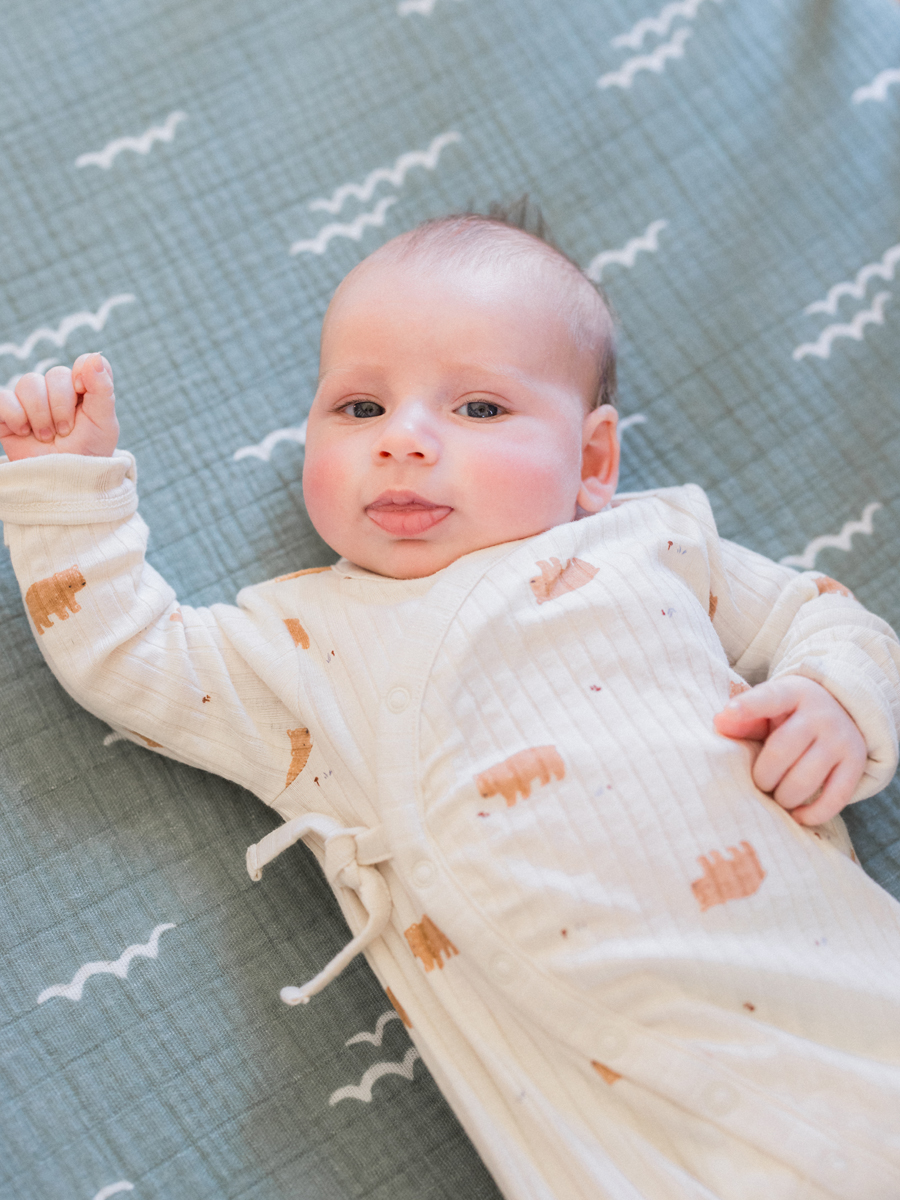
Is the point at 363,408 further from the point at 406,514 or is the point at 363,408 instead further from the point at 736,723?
the point at 736,723

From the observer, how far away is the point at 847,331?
4.55 ft

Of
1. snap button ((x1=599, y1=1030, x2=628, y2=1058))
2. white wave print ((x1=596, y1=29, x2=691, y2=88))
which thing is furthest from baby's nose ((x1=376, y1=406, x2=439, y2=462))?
white wave print ((x1=596, y1=29, x2=691, y2=88))

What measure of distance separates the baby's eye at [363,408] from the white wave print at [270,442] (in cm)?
17

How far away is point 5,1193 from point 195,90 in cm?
125

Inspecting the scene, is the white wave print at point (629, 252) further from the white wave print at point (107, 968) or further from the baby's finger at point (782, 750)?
the white wave print at point (107, 968)

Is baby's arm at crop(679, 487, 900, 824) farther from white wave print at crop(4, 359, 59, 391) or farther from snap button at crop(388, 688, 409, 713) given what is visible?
white wave print at crop(4, 359, 59, 391)

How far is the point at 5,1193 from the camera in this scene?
3.03 feet

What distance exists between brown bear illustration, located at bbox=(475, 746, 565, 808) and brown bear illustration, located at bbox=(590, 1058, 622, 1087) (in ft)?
0.75

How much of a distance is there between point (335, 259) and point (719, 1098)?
103cm

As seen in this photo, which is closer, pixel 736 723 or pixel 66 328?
pixel 736 723

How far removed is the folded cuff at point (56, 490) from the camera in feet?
3.37

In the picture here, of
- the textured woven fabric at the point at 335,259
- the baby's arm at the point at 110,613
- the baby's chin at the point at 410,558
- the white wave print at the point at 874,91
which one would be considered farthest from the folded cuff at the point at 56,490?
the white wave print at the point at 874,91

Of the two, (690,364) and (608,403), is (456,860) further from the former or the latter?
(690,364)

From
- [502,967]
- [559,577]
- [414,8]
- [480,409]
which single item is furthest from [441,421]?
[414,8]
